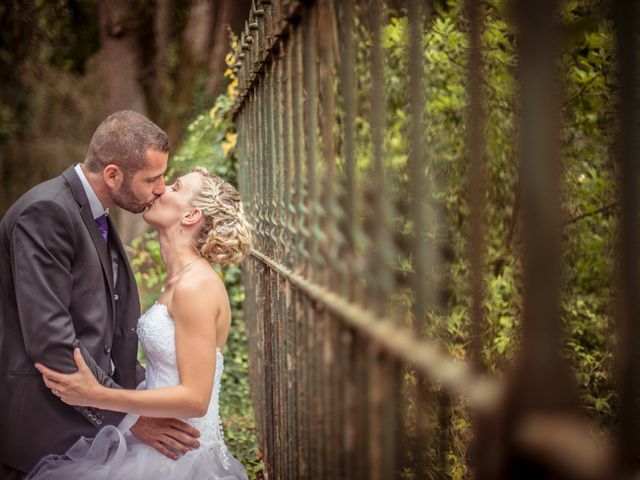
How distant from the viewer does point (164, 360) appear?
3.29 m

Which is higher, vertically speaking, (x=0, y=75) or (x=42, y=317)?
(x=0, y=75)

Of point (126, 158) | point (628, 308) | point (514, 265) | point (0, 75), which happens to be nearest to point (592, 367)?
point (514, 265)

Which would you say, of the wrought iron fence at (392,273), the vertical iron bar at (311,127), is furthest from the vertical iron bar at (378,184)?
the vertical iron bar at (311,127)

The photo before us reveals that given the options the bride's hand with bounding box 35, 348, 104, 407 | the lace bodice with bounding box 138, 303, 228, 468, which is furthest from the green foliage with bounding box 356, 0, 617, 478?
the bride's hand with bounding box 35, 348, 104, 407

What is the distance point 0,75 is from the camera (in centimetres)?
1406

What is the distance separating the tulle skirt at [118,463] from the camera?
297 cm

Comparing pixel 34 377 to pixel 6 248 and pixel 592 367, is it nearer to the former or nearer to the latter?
pixel 6 248

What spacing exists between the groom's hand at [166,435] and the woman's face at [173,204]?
91cm

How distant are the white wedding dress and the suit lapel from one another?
0.31 m

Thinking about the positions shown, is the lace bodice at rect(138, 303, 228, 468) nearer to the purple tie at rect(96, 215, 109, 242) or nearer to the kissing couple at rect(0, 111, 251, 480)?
the kissing couple at rect(0, 111, 251, 480)

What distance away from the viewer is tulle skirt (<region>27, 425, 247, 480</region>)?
2973 millimetres

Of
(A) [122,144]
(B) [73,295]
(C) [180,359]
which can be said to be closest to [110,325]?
(B) [73,295]

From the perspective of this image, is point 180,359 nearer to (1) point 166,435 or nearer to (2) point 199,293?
(2) point 199,293

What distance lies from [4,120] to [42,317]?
43.5 feet
